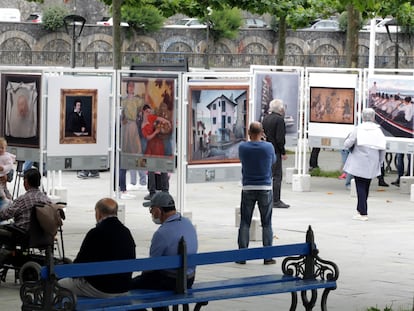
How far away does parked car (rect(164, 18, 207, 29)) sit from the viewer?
74250mm

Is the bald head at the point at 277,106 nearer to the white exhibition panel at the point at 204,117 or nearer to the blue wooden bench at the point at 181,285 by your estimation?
the white exhibition panel at the point at 204,117

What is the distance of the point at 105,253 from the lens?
10789 millimetres

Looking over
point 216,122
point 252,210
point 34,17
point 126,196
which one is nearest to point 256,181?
point 252,210

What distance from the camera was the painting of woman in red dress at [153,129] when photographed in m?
18.1

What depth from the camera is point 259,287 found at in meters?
11.5

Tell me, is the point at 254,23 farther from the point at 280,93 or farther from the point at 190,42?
the point at 280,93

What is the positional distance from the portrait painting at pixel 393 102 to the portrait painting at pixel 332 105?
17.1 inches

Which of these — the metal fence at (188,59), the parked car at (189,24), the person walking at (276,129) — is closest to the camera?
the person walking at (276,129)

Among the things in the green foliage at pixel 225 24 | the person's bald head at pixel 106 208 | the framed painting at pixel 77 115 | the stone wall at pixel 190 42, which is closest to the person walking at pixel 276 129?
Result: the framed painting at pixel 77 115

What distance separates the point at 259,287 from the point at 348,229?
7.95 meters

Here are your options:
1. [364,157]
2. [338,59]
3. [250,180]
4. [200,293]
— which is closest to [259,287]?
[200,293]

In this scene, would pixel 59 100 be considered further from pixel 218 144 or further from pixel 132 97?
pixel 218 144

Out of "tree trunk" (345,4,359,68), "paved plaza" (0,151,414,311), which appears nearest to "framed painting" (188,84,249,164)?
"paved plaza" (0,151,414,311)

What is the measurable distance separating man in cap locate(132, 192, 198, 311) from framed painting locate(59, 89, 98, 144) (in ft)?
23.4
